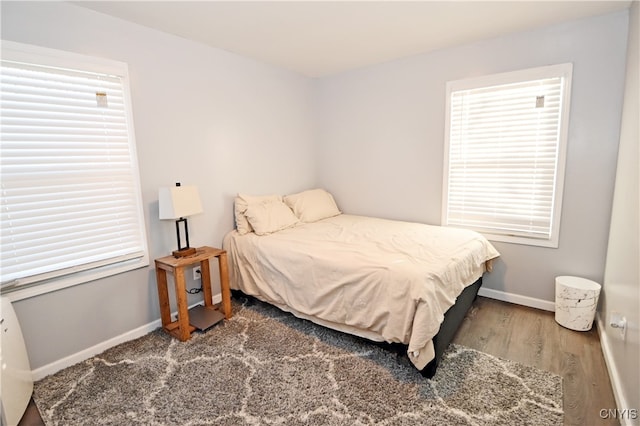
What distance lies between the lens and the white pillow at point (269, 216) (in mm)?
2951

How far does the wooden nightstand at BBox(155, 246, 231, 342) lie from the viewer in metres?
2.31

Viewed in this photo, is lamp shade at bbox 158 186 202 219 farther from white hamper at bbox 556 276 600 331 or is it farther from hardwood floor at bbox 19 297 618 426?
white hamper at bbox 556 276 600 331

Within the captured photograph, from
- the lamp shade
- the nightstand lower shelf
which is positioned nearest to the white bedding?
the nightstand lower shelf

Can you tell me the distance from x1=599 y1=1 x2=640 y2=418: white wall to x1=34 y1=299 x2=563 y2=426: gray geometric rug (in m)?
0.36

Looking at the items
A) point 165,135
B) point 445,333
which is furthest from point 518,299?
point 165,135

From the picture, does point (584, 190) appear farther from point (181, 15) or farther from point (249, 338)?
point (181, 15)

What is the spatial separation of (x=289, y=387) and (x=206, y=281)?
1.27 metres

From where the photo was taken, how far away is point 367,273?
208 cm

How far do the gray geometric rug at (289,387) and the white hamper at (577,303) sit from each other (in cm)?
72

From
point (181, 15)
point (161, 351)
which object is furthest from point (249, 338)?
point (181, 15)

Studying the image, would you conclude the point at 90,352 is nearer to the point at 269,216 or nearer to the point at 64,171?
the point at 64,171

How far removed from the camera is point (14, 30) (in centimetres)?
183

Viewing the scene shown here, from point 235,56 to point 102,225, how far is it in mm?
1909

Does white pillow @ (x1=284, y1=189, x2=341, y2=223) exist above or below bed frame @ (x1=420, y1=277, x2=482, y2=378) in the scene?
above
